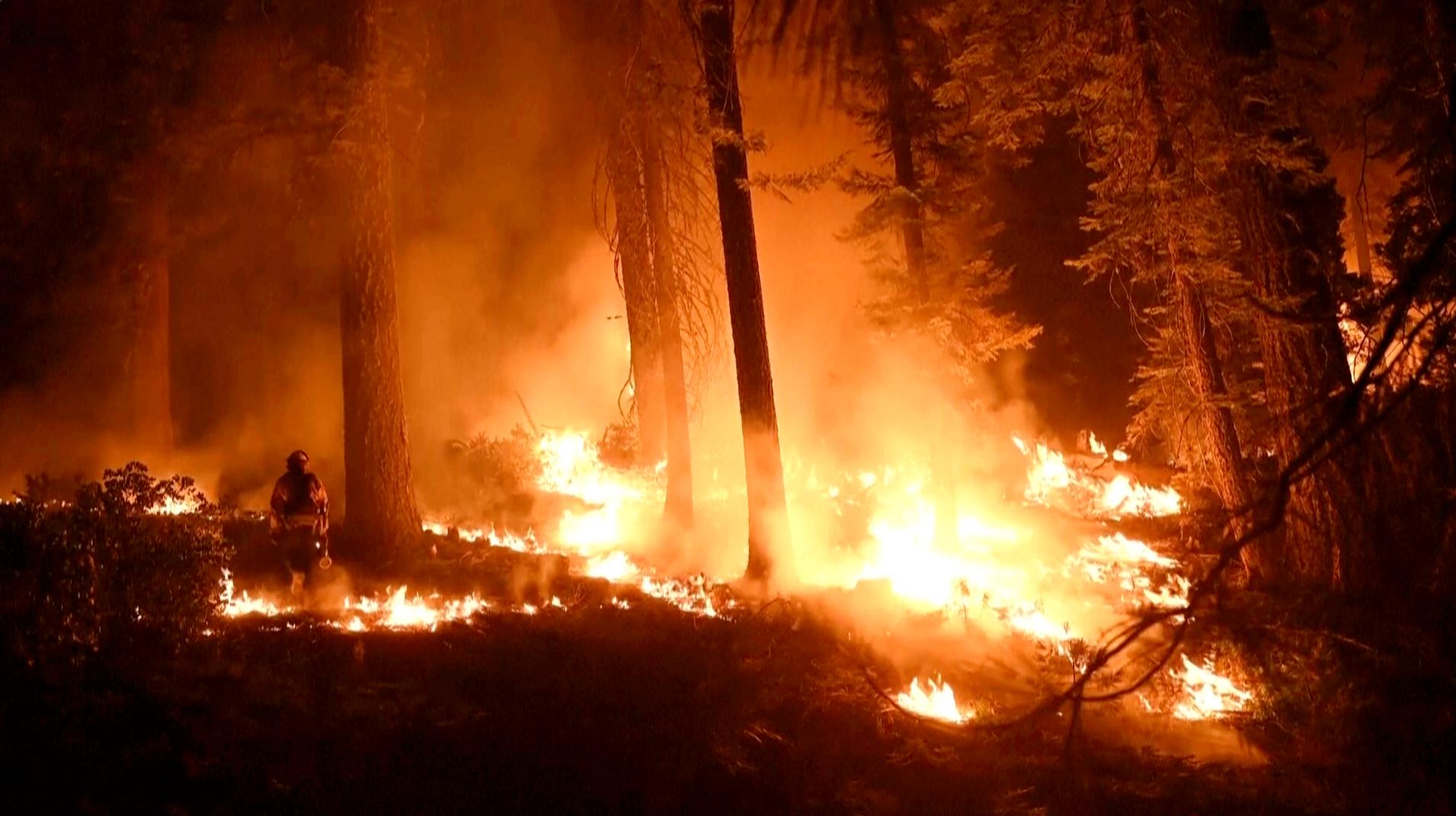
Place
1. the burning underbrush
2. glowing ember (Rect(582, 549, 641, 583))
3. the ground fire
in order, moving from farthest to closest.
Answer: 1. glowing ember (Rect(582, 549, 641, 583))
2. the burning underbrush
3. the ground fire

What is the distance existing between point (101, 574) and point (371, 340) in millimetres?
5788

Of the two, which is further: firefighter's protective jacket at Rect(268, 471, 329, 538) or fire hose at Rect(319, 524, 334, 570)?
fire hose at Rect(319, 524, 334, 570)

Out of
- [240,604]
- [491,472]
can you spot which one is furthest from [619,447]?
[240,604]

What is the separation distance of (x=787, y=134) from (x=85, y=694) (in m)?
15.3

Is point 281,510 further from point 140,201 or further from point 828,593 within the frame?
point 140,201

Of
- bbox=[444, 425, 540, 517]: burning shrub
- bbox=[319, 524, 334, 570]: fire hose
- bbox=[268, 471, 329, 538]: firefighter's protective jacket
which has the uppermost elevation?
bbox=[444, 425, 540, 517]: burning shrub

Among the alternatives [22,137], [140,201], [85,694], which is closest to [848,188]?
[85,694]

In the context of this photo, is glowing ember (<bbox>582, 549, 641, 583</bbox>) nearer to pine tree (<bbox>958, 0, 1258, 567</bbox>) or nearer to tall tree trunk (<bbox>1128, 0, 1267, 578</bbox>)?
pine tree (<bbox>958, 0, 1258, 567</bbox>)

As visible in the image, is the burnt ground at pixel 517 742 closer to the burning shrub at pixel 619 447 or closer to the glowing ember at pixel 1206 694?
the glowing ember at pixel 1206 694

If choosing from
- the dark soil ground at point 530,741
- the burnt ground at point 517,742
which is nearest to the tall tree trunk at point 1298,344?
the dark soil ground at point 530,741

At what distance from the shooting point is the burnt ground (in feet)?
18.4

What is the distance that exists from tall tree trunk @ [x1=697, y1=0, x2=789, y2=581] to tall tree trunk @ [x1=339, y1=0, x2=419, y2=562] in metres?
4.73

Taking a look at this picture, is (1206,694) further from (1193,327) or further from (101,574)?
(101,574)

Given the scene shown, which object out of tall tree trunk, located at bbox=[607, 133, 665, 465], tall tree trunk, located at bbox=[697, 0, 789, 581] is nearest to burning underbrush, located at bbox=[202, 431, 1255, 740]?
tall tree trunk, located at bbox=[697, 0, 789, 581]
